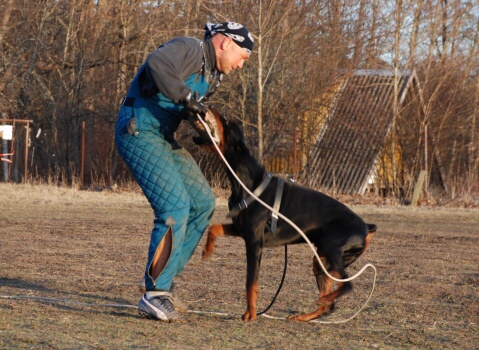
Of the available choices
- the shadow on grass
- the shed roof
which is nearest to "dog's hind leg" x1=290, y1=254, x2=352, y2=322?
the shadow on grass

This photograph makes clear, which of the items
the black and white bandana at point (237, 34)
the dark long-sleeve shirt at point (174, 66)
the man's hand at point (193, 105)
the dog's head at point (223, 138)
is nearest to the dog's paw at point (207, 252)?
the dog's head at point (223, 138)

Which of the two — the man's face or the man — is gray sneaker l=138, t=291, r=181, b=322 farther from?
the man's face

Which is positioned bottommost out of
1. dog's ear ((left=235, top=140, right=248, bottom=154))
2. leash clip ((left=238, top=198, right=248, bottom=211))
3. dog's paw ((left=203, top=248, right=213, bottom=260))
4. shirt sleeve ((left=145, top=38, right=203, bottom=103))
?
dog's paw ((left=203, top=248, right=213, bottom=260))

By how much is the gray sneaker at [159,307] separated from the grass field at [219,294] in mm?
58

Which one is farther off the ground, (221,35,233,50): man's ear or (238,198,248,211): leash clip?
(221,35,233,50): man's ear

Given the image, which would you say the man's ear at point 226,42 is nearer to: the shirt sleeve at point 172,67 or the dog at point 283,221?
the shirt sleeve at point 172,67

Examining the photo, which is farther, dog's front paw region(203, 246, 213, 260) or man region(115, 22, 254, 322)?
dog's front paw region(203, 246, 213, 260)

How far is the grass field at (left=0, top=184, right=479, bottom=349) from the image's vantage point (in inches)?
169

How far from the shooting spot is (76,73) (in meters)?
21.7

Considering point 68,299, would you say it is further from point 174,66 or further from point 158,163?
point 174,66

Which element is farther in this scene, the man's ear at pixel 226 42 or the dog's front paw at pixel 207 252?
the dog's front paw at pixel 207 252

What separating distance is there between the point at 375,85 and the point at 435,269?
42.9 ft

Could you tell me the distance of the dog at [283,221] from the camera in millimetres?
4922

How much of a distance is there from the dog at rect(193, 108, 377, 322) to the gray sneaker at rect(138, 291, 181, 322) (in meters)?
0.44
